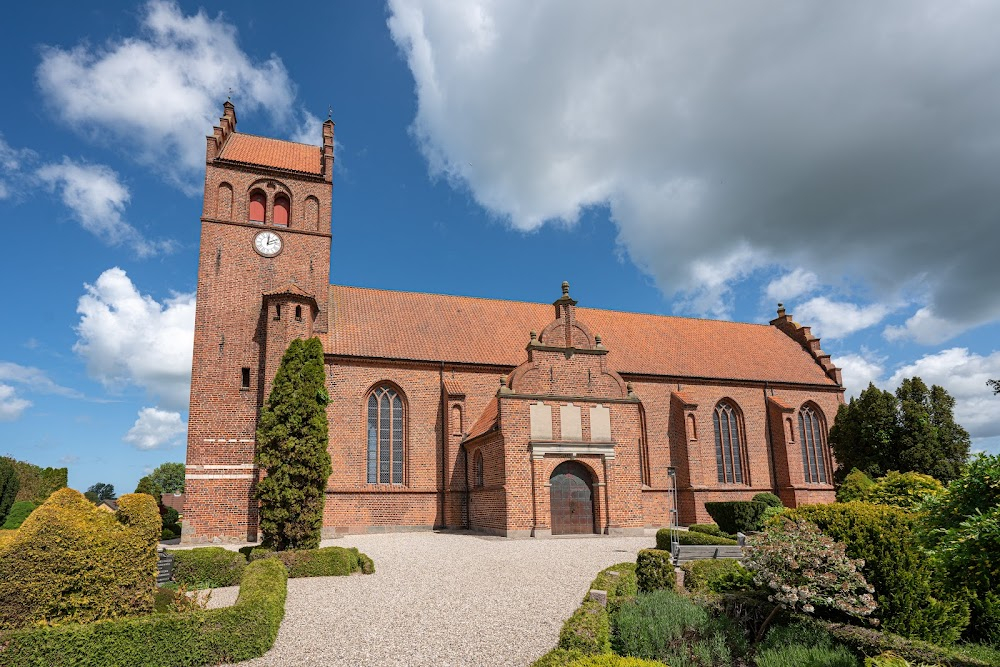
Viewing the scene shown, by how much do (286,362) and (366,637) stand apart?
1132 cm

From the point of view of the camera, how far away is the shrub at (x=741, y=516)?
2142 cm

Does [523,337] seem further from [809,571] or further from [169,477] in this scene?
[169,477]

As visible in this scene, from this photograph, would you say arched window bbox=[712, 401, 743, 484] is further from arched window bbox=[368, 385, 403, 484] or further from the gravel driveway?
arched window bbox=[368, 385, 403, 484]

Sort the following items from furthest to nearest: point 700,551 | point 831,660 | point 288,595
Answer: point 700,551 < point 288,595 < point 831,660

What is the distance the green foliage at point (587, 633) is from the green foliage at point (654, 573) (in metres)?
3.46

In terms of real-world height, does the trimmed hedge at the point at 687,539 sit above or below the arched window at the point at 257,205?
below

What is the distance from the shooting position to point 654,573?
435 inches

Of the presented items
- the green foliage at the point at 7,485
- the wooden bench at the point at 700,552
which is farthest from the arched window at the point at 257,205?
the wooden bench at the point at 700,552

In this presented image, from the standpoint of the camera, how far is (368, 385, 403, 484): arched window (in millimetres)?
25359

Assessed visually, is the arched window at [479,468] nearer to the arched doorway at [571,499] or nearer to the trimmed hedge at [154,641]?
the arched doorway at [571,499]

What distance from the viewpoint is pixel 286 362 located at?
18.5m

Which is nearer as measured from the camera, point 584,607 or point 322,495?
point 584,607

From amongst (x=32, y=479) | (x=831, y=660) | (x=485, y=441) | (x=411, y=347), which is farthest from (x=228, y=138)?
(x=831, y=660)

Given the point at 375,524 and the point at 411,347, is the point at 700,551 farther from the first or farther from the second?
the point at 411,347
